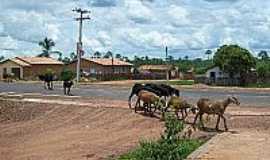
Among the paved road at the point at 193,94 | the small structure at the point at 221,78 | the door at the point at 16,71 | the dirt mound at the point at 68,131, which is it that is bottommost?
the dirt mound at the point at 68,131

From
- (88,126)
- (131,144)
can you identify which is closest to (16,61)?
(88,126)

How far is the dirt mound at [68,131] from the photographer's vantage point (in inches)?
956

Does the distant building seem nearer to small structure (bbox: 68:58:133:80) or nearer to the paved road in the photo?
small structure (bbox: 68:58:133:80)

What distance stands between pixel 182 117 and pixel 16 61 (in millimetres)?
88561

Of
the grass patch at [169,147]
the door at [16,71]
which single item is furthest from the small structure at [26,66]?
the grass patch at [169,147]

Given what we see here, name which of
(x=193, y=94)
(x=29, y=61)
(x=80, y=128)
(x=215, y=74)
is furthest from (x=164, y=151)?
(x=29, y=61)

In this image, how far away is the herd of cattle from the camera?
2450 cm

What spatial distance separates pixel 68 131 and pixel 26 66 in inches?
3175

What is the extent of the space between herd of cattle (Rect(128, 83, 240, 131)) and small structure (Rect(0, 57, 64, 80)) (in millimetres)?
75185

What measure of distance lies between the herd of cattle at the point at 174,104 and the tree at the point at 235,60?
43010 mm

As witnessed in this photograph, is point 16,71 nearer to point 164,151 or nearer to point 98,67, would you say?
point 98,67

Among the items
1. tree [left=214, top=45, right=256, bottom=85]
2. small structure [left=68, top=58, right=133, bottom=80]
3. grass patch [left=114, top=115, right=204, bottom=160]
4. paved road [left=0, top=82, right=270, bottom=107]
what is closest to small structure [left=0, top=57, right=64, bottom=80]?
small structure [left=68, top=58, right=133, bottom=80]

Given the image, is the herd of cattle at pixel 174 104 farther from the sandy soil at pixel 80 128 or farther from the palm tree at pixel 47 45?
the palm tree at pixel 47 45

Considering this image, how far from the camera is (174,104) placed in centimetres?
2708
